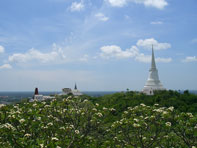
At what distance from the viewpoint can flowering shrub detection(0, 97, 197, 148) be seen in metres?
6.48

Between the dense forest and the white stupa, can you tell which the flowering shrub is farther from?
the white stupa

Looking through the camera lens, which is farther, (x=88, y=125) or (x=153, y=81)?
(x=153, y=81)

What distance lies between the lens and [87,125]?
736 centimetres

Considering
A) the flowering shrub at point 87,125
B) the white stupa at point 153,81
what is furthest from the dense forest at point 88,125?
the white stupa at point 153,81

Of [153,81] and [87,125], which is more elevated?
[153,81]

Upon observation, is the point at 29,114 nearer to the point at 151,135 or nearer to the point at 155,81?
the point at 151,135

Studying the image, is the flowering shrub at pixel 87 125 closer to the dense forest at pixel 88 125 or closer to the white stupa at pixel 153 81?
the dense forest at pixel 88 125

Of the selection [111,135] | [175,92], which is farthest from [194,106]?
[111,135]

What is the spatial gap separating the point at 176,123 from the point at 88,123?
2.58 meters

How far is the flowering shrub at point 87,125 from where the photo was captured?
21.3ft

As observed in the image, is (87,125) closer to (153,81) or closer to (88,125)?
(88,125)

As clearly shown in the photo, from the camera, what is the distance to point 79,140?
7.05 metres

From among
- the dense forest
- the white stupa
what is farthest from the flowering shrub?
the white stupa

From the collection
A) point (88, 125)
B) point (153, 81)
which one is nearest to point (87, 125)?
point (88, 125)
